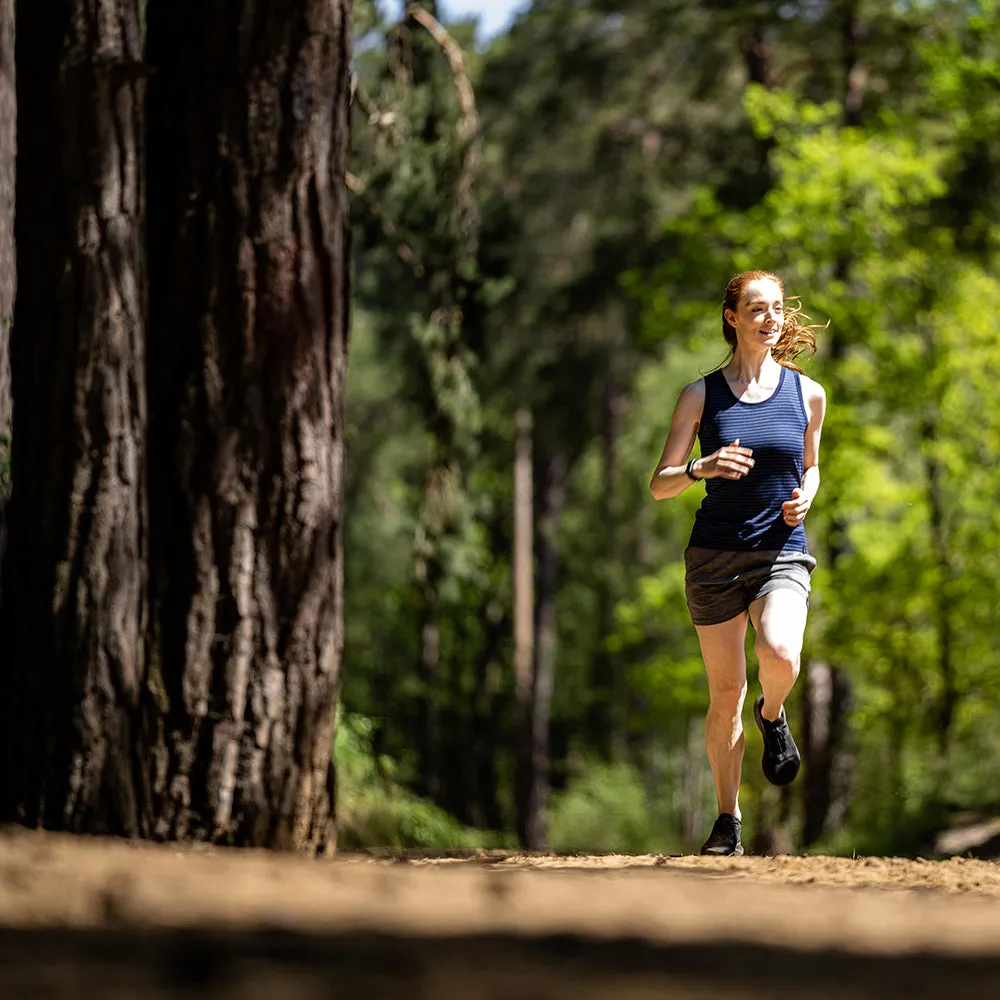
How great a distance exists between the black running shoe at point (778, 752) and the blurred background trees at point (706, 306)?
4.66m

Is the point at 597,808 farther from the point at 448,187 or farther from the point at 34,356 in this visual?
the point at 34,356

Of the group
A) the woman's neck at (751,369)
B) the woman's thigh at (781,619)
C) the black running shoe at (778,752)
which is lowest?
the black running shoe at (778,752)

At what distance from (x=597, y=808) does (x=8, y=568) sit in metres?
27.0

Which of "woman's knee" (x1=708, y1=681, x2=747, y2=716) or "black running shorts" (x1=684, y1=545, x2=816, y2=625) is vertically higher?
"black running shorts" (x1=684, y1=545, x2=816, y2=625)

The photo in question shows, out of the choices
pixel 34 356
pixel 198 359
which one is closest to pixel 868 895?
pixel 198 359

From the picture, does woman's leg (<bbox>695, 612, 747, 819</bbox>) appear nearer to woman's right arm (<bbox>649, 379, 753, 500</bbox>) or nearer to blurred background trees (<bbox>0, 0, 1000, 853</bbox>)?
woman's right arm (<bbox>649, 379, 753, 500</bbox>)

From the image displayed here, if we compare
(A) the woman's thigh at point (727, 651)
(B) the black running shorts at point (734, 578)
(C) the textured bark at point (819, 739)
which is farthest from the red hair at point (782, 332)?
(C) the textured bark at point (819, 739)

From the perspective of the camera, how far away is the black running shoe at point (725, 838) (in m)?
5.86

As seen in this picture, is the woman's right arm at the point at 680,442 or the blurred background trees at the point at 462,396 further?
the woman's right arm at the point at 680,442

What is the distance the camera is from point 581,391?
90.4 feet

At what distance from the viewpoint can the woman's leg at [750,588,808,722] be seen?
564 centimetres

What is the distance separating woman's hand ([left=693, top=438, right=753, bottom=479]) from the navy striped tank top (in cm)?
15

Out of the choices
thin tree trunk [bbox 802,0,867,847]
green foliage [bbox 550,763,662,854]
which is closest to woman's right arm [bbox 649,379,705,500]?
thin tree trunk [bbox 802,0,867,847]

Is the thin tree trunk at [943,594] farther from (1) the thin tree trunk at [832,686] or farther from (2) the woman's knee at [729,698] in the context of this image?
(2) the woman's knee at [729,698]
